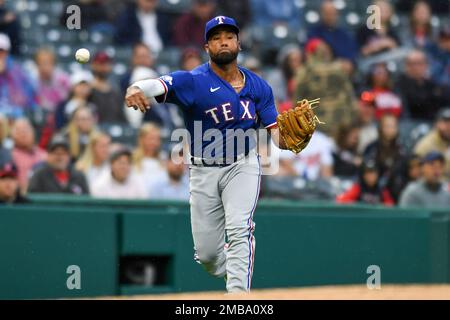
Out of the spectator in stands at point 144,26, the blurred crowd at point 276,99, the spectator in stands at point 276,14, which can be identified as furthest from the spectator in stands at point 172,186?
the spectator in stands at point 276,14

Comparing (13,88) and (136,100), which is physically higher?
(13,88)

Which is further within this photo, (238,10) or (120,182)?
(238,10)

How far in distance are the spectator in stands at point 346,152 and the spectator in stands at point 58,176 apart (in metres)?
3.20

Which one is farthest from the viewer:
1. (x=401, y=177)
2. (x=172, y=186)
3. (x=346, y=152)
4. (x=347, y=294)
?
(x=346, y=152)

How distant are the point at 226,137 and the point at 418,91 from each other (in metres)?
6.44

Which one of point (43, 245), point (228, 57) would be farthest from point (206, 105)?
point (43, 245)

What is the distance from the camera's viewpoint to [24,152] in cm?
1034

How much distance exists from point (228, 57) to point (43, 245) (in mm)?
2793

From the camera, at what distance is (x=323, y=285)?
10.2 meters

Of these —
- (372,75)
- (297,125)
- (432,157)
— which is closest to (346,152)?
Result: (432,157)

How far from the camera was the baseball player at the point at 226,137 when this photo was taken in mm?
7242

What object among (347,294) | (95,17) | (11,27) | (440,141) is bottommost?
(347,294)

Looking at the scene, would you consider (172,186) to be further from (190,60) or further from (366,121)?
(366,121)

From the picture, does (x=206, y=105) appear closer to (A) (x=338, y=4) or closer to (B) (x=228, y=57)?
(B) (x=228, y=57)
